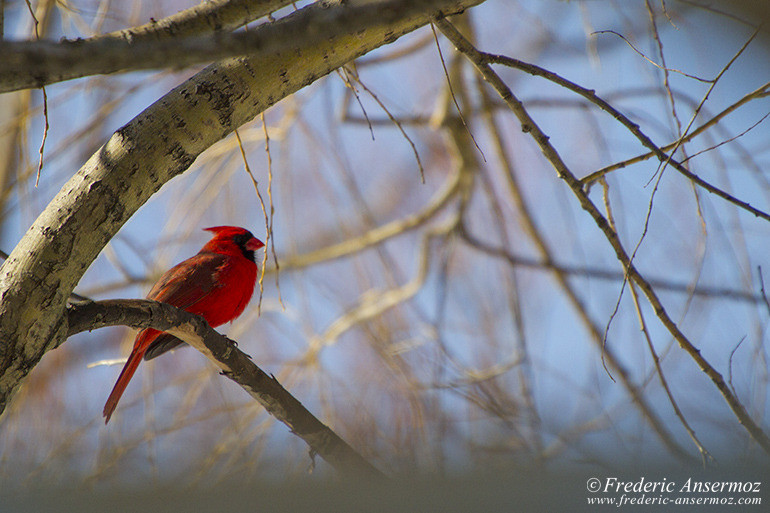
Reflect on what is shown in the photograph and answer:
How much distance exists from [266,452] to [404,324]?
0.94m

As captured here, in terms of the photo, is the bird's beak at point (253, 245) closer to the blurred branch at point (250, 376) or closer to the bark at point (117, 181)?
the blurred branch at point (250, 376)

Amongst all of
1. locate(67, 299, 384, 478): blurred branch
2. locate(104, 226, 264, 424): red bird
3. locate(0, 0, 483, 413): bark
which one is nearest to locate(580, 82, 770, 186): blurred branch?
locate(0, 0, 483, 413): bark

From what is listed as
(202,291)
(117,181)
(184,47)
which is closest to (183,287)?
(202,291)

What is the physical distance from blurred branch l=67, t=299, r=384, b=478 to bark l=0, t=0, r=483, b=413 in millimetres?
360

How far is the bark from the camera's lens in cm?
140

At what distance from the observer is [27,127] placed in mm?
2529

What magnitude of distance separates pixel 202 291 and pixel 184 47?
2102 millimetres

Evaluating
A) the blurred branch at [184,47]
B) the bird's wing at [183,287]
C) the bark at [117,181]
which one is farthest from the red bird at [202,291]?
the blurred branch at [184,47]

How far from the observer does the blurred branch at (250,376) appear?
1.87 metres

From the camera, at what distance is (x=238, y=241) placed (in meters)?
3.30

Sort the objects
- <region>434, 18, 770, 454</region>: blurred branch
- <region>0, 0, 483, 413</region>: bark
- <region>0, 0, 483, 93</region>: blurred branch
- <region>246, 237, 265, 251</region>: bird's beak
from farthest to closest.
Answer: <region>246, 237, 265, 251</region>: bird's beak, <region>434, 18, 770, 454</region>: blurred branch, <region>0, 0, 483, 413</region>: bark, <region>0, 0, 483, 93</region>: blurred branch

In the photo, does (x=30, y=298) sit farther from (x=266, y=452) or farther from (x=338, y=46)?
(x=266, y=452)

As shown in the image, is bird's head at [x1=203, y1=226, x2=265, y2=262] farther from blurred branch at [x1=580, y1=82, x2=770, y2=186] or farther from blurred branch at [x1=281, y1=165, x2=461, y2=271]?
blurred branch at [x1=580, y1=82, x2=770, y2=186]

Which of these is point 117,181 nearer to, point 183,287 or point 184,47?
point 184,47
